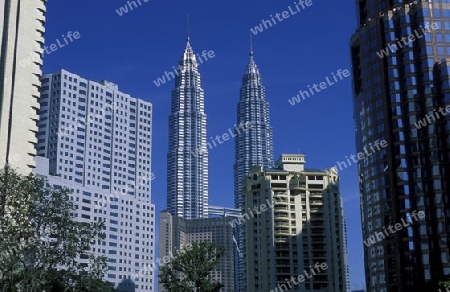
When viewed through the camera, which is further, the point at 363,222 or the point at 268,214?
the point at 268,214

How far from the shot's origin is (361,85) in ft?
398

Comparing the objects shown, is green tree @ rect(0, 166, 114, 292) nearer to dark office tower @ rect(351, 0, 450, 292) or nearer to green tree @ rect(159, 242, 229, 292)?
green tree @ rect(159, 242, 229, 292)

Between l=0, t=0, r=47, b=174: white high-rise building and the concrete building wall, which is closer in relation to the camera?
l=0, t=0, r=47, b=174: white high-rise building

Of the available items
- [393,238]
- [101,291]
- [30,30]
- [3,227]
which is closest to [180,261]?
[101,291]

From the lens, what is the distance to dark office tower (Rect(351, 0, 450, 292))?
4033 inches

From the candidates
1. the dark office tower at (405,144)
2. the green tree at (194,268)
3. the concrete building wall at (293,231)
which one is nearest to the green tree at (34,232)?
the green tree at (194,268)

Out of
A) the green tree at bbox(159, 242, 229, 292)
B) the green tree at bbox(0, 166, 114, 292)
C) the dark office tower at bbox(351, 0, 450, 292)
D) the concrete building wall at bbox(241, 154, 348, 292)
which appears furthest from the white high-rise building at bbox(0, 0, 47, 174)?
the concrete building wall at bbox(241, 154, 348, 292)

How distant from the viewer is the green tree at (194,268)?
6819 cm

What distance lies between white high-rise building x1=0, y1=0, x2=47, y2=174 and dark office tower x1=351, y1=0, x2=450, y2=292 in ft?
195

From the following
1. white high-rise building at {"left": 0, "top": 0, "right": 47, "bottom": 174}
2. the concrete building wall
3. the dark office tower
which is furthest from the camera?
the concrete building wall

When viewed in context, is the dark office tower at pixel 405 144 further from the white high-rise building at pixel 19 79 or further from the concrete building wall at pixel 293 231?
the white high-rise building at pixel 19 79

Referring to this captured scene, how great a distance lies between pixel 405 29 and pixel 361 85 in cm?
1349

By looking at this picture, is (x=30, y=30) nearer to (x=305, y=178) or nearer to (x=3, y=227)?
(x=3, y=227)

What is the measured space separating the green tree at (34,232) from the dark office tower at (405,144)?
65543 millimetres
